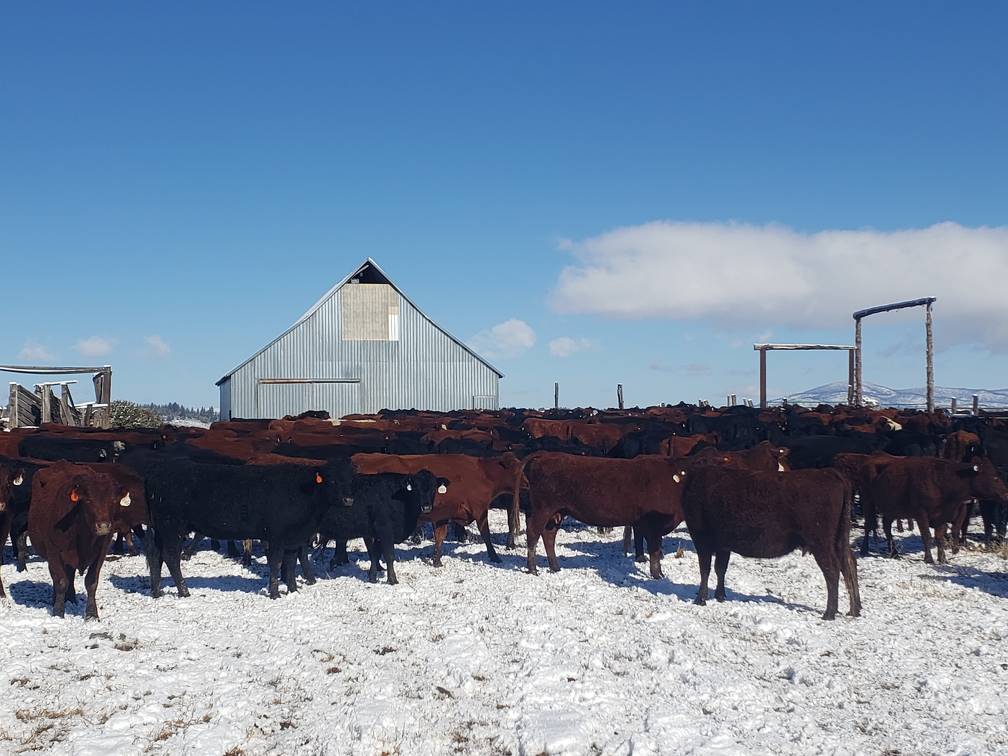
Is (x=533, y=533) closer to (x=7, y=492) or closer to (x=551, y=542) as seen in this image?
(x=551, y=542)

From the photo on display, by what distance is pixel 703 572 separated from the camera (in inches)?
357

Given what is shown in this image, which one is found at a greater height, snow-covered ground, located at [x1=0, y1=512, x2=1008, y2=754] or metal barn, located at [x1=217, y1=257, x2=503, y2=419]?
metal barn, located at [x1=217, y1=257, x2=503, y2=419]

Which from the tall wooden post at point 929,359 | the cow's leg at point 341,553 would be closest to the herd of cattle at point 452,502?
the cow's leg at point 341,553

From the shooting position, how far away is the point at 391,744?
5.34 m

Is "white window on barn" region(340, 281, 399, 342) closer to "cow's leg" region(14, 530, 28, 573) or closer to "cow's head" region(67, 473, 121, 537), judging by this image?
"cow's leg" region(14, 530, 28, 573)

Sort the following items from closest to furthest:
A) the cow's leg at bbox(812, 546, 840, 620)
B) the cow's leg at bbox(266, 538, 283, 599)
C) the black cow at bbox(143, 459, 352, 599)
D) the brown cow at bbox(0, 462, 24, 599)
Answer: the cow's leg at bbox(812, 546, 840, 620) → the cow's leg at bbox(266, 538, 283, 599) → the brown cow at bbox(0, 462, 24, 599) → the black cow at bbox(143, 459, 352, 599)

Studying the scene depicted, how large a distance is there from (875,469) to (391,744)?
27.5 feet

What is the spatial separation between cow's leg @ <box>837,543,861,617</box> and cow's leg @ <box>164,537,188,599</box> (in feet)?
21.0

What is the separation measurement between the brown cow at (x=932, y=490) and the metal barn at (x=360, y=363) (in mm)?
30600

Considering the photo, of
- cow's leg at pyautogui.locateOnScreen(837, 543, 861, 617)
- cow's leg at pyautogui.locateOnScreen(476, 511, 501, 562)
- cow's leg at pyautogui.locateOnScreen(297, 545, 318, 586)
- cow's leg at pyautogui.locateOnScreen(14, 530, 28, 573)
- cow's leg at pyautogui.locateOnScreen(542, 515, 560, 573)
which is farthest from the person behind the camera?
cow's leg at pyautogui.locateOnScreen(476, 511, 501, 562)

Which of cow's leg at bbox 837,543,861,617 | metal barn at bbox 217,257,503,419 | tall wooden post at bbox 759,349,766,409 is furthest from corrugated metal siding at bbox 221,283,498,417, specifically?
cow's leg at bbox 837,543,861,617

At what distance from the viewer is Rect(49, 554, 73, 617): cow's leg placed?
814cm

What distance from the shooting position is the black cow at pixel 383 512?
1009cm

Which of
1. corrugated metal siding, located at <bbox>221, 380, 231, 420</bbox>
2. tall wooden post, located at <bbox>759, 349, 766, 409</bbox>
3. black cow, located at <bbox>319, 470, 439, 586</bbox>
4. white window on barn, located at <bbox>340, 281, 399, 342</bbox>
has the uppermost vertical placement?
white window on barn, located at <bbox>340, 281, 399, 342</bbox>
